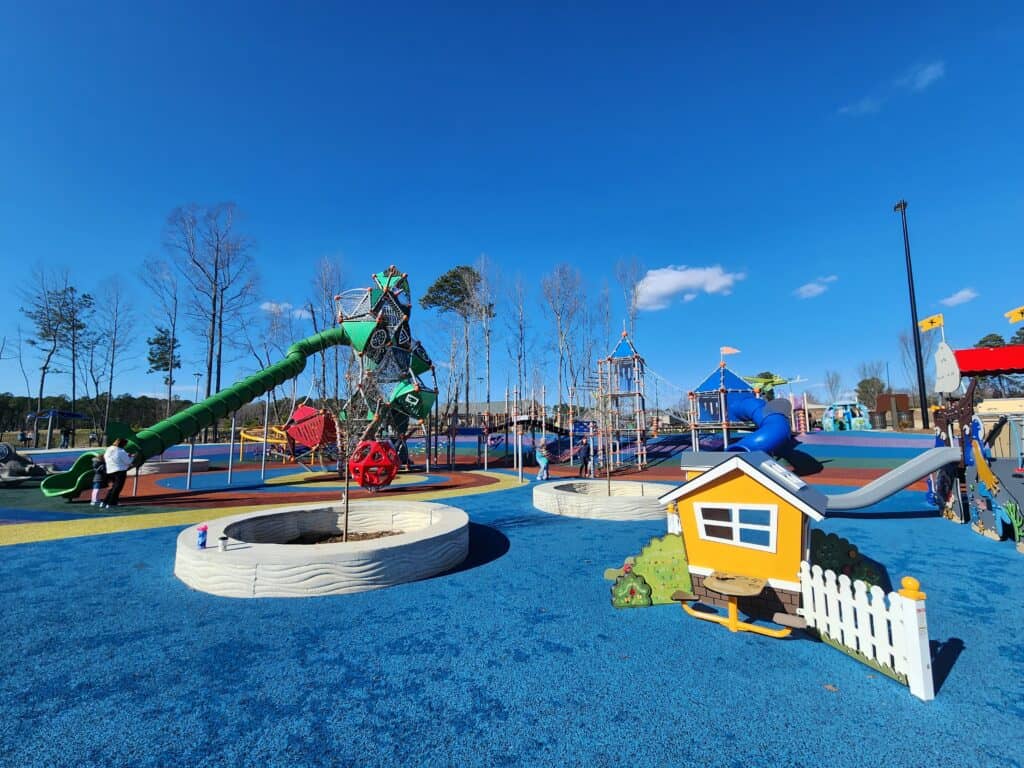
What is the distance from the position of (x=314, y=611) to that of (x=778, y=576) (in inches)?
223

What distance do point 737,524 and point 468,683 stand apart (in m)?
3.48

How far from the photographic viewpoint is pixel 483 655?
4559mm

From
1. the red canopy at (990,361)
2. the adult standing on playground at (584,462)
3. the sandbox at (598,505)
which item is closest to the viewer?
the red canopy at (990,361)

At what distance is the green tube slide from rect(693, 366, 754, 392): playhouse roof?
18.2m

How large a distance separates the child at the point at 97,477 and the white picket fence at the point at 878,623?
56.9 ft

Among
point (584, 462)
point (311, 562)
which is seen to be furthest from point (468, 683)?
point (584, 462)

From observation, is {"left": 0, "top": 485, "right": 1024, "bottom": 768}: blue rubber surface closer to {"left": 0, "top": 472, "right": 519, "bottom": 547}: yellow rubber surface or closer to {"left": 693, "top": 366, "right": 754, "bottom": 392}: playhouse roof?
{"left": 0, "top": 472, "right": 519, "bottom": 547}: yellow rubber surface

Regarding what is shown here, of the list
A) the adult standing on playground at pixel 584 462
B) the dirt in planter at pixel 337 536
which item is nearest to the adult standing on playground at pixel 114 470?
the dirt in planter at pixel 337 536

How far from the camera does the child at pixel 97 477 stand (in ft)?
42.5

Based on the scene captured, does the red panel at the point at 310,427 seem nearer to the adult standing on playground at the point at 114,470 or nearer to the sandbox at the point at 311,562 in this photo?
the adult standing on playground at the point at 114,470

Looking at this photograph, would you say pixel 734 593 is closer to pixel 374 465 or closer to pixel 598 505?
pixel 598 505

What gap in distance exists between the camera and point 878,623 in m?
4.21

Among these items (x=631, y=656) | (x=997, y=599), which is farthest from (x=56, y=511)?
(x=997, y=599)

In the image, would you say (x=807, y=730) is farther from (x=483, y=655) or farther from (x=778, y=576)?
(x=483, y=655)
